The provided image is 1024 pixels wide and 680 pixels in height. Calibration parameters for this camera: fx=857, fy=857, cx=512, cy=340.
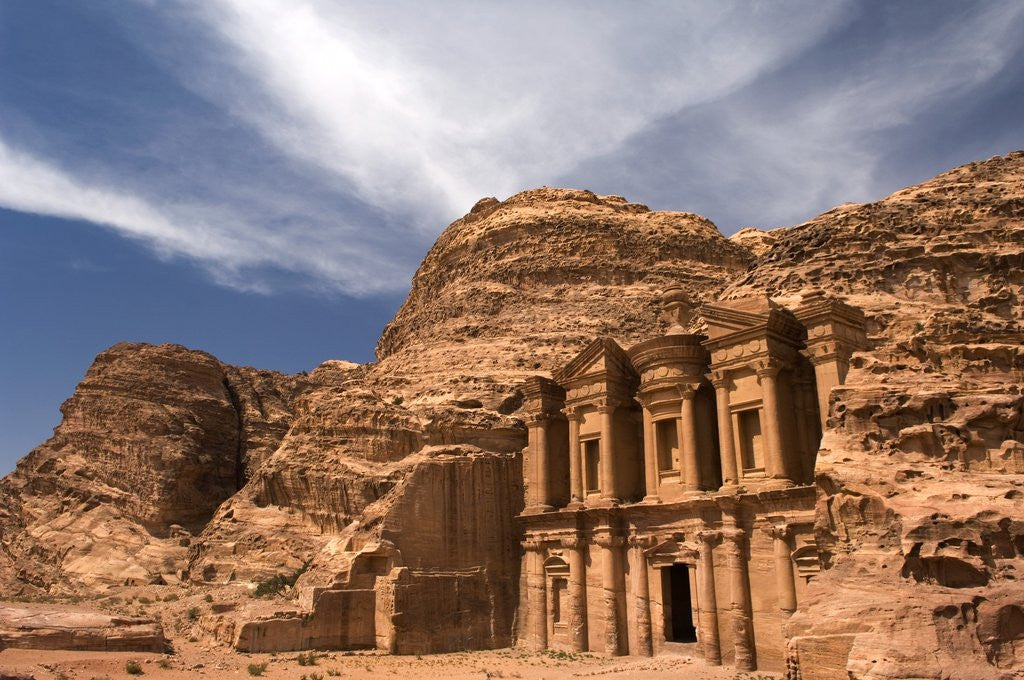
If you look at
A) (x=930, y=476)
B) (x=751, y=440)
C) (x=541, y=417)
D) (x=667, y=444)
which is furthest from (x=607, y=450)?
(x=930, y=476)

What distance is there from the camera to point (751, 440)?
2716 cm

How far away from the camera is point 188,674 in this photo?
2214 cm

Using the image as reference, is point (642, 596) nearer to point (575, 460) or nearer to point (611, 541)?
point (611, 541)

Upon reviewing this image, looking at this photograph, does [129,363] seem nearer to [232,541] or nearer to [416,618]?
[232,541]

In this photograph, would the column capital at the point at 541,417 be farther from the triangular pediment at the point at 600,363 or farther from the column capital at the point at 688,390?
the column capital at the point at 688,390

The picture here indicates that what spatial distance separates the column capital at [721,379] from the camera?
1085 inches

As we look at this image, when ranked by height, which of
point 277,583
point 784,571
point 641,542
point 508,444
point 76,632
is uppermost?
point 508,444

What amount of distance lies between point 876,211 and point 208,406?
146ft

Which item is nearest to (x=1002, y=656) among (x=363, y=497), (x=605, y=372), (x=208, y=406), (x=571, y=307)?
(x=605, y=372)

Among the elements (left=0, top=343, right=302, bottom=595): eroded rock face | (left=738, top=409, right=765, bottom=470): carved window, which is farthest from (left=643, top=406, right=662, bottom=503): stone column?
(left=0, top=343, right=302, bottom=595): eroded rock face

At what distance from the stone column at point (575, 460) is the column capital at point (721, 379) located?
6137mm

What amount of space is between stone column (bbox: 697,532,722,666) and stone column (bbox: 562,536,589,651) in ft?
16.2

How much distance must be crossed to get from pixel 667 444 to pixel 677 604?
602 cm

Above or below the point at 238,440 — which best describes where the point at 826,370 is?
below
